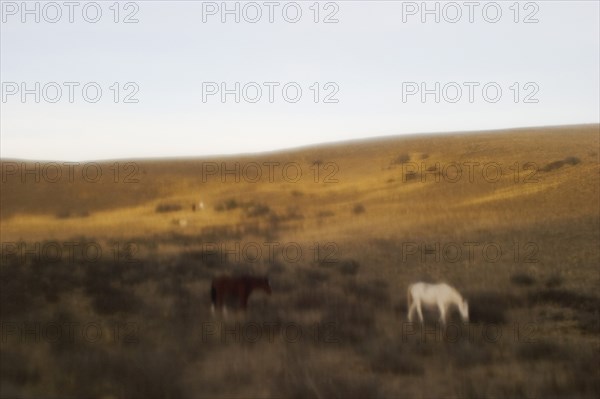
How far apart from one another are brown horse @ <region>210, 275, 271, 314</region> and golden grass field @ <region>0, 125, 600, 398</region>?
29 centimetres

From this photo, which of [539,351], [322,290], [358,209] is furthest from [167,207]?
[539,351]

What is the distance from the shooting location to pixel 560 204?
1215 inches

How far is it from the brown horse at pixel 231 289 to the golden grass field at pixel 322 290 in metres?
0.29

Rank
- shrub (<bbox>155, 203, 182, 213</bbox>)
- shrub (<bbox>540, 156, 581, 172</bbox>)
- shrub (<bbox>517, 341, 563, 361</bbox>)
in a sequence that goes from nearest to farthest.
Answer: shrub (<bbox>517, 341, 563, 361</bbox>), shrub (<bbox>540, 156, 581, 172</bbox>), shrub (<bbox>155, 203, 182, 213</bbox>)

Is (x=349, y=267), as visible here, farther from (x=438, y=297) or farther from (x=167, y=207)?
(x=167, y=207)

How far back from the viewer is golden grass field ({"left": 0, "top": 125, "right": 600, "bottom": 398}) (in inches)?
370

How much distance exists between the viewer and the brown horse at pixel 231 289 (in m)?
14.0

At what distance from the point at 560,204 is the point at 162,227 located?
64.4 feet

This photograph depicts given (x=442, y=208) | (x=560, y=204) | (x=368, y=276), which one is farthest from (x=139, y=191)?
(x=368, y=276)

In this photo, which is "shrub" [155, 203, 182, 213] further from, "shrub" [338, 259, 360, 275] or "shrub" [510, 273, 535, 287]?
"shrub" [510, 273, 535, 287]

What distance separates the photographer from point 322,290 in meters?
17.4

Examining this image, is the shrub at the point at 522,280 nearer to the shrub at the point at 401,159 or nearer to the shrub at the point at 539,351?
the shrub at the point at 539,351

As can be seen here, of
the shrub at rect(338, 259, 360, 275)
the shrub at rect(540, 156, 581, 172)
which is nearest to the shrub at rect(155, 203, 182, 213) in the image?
the shrub at rect(540, 156, 581, 172)

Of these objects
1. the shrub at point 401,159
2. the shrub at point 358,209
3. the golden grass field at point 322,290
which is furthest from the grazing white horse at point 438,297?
the shrub at point 401,159
